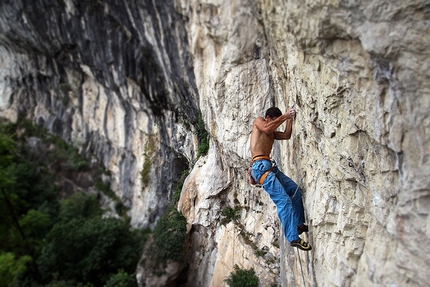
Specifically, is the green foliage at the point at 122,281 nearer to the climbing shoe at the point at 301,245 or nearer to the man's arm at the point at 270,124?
the climbing shoe at the point at 301,245

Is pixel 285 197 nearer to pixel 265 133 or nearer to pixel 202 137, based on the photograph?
pixel 265 133

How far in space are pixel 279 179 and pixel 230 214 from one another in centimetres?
353

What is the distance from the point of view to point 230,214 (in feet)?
24.6

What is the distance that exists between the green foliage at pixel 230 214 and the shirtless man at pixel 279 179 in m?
3.30

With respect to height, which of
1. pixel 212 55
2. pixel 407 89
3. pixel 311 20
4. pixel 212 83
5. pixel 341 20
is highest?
pixel 212 55

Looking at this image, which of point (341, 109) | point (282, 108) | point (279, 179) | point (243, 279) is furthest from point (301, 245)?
point (243, 279)

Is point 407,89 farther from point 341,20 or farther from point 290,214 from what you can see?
point 290,214

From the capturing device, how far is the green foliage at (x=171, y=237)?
26.8 ft

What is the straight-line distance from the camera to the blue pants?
383 cm

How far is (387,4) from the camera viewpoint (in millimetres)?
2291

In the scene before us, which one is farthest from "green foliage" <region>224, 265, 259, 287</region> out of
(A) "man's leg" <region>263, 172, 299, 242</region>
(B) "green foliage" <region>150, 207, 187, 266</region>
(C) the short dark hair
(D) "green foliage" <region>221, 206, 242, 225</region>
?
(C) the short dark hair

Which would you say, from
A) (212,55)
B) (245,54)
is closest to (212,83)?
(212,55)

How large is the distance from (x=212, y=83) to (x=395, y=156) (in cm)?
391

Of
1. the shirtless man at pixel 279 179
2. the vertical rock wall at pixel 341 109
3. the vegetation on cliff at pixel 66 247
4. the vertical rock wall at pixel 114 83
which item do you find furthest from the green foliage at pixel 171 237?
the shirtless man at pixel 279 179
